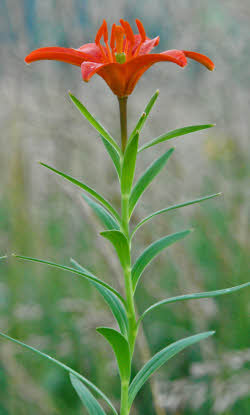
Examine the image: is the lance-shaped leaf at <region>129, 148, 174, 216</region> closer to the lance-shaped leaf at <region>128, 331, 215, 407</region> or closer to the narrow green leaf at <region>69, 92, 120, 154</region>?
the narrow green leaf at <region>69, 92, 120, 154</region>

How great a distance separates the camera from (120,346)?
54 centimetres

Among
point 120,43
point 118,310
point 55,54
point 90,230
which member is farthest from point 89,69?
point 90,230

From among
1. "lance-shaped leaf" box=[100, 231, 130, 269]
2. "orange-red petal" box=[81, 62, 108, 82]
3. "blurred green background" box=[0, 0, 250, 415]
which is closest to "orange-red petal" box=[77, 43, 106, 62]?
"orange-red petal" box=[81, 62, 108, 82]

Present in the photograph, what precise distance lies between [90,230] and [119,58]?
89 cm

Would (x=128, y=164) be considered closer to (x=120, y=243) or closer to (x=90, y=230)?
(x=120, y=243)

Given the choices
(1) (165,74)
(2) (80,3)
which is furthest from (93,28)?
(1) (165,74)

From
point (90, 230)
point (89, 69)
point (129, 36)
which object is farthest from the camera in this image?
point (90, 230)

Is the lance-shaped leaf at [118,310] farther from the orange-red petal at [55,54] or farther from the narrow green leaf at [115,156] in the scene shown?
the orange-red petal at [55,54]

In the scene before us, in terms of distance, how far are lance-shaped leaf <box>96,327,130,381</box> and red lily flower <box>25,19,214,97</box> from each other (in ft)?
0.84

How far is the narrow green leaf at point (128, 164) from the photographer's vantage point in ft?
1.72

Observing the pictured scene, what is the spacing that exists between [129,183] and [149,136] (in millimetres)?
1740

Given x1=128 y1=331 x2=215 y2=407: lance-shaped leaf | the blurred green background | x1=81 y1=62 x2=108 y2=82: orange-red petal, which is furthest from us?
the blurred green background

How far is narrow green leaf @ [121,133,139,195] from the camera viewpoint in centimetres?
53

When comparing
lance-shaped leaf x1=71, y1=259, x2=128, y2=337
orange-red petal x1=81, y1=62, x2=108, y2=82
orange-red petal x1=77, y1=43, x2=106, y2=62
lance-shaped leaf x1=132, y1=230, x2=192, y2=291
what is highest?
orange-red petal x1=77, y1=43, x2=106, y2=62
